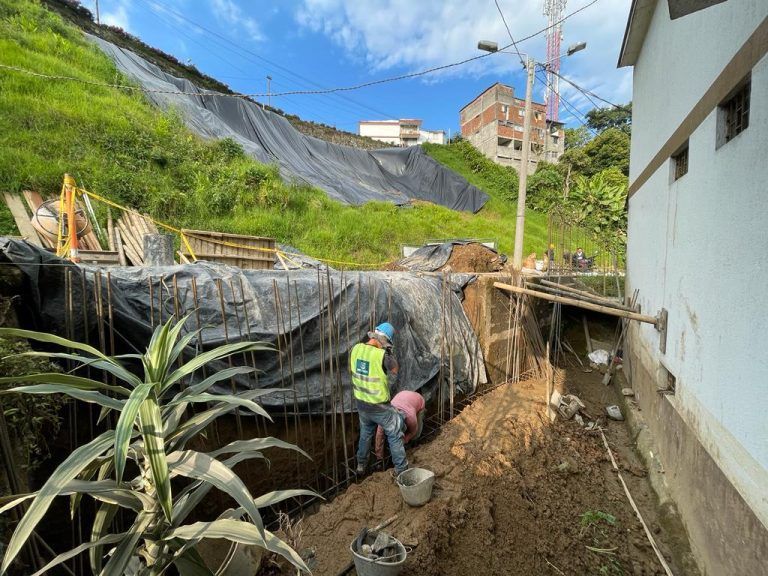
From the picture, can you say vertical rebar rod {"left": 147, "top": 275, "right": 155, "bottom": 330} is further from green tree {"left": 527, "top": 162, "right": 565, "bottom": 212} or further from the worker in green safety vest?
green tree {"left": 527, "top": 162, "right": 565, "bottom": 212}

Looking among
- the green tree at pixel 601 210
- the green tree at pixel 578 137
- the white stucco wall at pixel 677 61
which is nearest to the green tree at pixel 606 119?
the green tree at pixel 578 137

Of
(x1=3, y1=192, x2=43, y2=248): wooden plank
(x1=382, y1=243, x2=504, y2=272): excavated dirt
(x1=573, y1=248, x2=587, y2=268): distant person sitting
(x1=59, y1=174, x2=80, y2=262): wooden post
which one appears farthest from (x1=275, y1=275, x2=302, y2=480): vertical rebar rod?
(x1=573, y1=248, x2=587, y2=268): distant person sitting

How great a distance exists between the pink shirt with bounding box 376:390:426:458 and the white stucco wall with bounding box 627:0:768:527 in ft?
8.60

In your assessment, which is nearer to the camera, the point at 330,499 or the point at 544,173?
the point at 330,499

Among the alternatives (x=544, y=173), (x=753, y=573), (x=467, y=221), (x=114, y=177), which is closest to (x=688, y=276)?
(x=753, y=573)

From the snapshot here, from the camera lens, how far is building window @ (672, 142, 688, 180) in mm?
4162

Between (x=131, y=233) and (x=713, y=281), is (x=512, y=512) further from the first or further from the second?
(x=131, y=233)

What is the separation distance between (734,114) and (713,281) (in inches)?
50.1

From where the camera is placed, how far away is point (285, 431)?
148 inches

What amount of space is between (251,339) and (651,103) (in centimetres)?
647

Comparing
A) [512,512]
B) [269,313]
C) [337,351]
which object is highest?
[269,313]

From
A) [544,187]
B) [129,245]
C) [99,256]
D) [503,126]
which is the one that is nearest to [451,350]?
[99,256]

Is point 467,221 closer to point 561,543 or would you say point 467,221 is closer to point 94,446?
point 561,543

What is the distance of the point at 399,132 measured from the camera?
46344 millimetres
